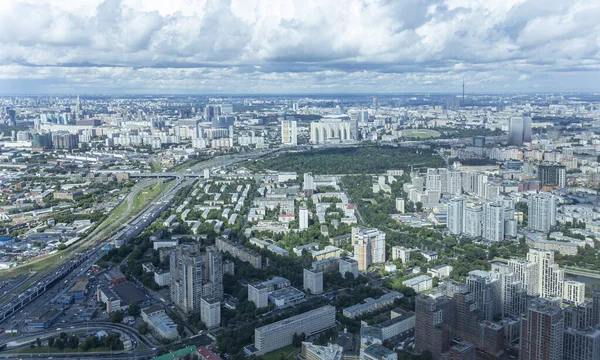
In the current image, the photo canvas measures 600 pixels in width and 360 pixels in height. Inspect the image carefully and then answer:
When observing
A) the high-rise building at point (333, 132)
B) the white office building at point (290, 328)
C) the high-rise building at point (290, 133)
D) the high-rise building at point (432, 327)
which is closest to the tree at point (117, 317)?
the white office building at point (290, 328)

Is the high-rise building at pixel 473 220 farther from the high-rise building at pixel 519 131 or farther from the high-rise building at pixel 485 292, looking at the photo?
the high-rise building at pixel 519 131

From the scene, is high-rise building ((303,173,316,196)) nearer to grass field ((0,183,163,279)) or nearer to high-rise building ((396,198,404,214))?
high-rise building ((396,198,404,214))

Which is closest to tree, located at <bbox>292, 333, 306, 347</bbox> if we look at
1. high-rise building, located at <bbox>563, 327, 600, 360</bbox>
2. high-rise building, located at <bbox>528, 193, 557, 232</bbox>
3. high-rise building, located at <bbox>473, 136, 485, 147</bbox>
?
high-rise building, located at <bbox>563, 327, 600, 360</bbox>

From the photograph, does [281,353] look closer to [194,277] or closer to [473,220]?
[194,277]

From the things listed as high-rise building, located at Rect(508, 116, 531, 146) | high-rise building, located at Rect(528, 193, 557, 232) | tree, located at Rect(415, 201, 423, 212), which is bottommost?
tree, located at Rect(415, 201, 423, 212)

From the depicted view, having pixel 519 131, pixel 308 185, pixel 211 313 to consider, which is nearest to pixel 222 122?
pixel 519 131

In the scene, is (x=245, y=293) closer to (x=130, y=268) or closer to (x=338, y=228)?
(x=130, y=268)
